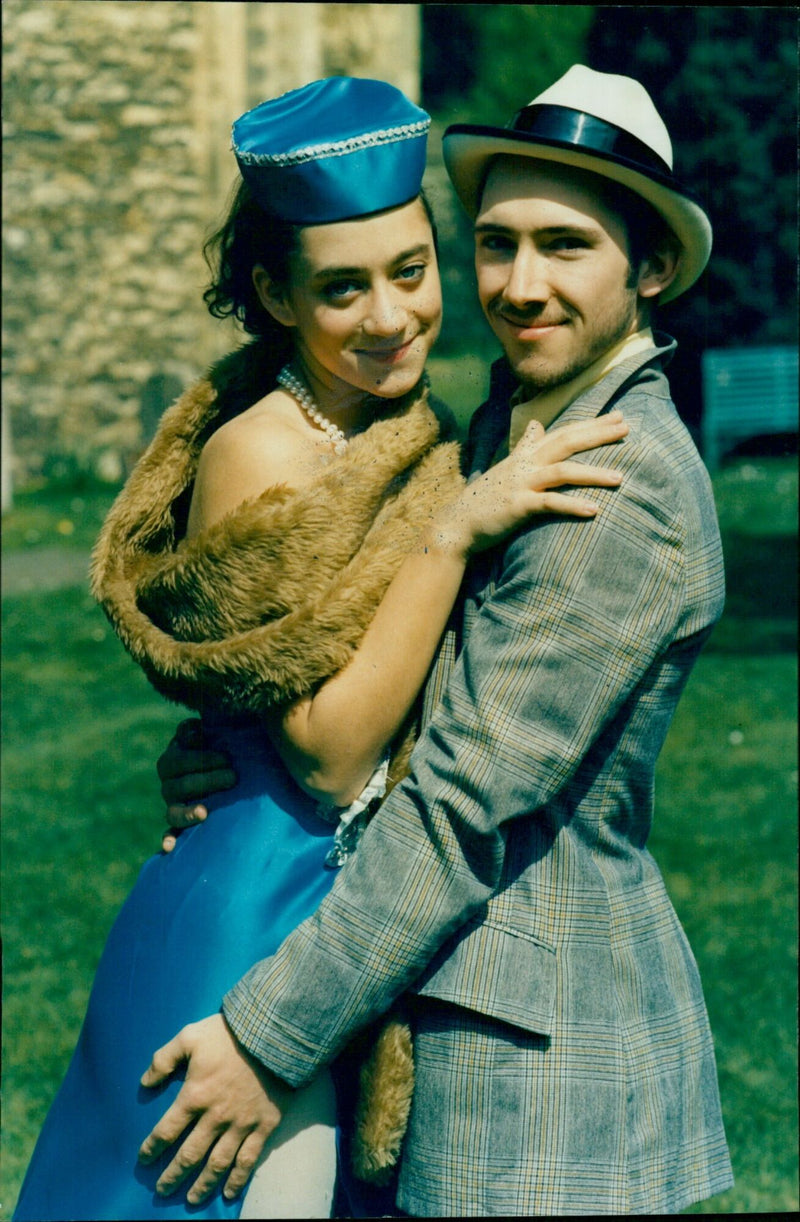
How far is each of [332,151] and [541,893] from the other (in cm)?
114

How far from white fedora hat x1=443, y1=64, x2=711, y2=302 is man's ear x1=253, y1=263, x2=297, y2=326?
0.34 m

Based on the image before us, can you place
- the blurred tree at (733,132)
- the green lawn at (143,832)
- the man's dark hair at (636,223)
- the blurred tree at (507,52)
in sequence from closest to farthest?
the man's dark hair at (636,223), the green lawn at (143,832), the blurred tree at (733,132), the blurred tree at (507,52)

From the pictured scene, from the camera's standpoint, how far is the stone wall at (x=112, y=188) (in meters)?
12.2

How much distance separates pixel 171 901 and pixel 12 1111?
2.30m

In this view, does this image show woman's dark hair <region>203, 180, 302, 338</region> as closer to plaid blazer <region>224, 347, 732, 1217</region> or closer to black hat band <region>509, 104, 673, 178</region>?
black hat band <region>509, 104, 673, 178</region>

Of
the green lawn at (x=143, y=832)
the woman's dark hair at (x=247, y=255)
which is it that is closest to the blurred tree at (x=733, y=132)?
the green lawn at (x=143, y=832)

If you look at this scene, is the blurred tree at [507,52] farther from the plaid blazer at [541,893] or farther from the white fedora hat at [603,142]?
the plaid blazer at [541,893]

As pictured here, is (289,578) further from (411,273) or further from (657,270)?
(657,270)

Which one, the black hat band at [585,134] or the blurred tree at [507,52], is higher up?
the black hat band at [585,134]

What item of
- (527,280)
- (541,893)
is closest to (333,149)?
(527,280)

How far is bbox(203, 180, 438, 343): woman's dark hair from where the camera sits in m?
2.35

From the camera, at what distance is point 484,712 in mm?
2037

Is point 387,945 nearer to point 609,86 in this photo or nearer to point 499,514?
point 499,514

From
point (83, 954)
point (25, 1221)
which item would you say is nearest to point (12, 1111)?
point (83, 954)
